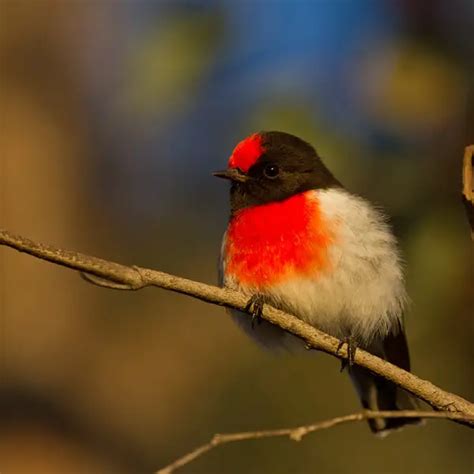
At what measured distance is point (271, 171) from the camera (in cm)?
490

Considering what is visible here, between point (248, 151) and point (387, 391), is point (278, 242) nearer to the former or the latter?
point (248, 151)

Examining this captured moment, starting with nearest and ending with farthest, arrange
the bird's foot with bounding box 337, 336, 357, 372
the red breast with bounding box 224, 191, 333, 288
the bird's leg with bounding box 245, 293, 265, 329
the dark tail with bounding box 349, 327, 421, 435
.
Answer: the bird's foot with bounding box 337, 336, 357, 372 → the bird's leg with bounding box 245, 293, 265, 329 → the red breast with bounding box 224, 191, 333, 288 → the dark tail with bounding box 349, 327, 421, 435

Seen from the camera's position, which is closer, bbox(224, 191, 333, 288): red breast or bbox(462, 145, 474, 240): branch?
bbox(462, 145, 474, 240): branch

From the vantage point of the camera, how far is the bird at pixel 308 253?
14.7ft

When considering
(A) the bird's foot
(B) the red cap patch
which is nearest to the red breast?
(B) the red cap patch

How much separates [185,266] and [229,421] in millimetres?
1879

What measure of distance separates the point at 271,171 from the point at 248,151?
0.16 metres

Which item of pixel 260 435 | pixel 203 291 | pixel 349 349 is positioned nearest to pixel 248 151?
pixel 349 349

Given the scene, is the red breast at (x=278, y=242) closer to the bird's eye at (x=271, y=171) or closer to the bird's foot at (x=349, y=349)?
the bird's eye at (x=271, y=171)

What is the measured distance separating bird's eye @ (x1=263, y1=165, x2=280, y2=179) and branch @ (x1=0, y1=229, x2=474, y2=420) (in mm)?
1248

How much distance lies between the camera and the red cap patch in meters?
4.89

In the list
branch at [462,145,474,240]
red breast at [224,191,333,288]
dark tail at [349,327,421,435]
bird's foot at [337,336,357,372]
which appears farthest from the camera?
dark tail at [349,327,421,435]

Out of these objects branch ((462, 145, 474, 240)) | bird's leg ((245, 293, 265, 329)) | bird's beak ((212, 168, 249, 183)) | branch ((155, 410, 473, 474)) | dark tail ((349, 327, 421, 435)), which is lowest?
branch ((155, 410, 473, 474))

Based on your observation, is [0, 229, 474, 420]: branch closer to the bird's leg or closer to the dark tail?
the bird's leg
